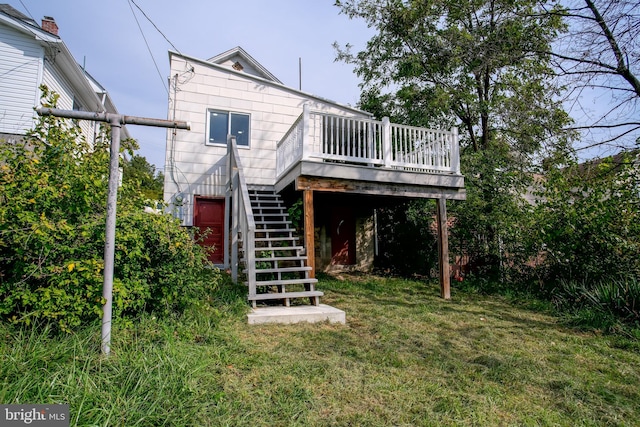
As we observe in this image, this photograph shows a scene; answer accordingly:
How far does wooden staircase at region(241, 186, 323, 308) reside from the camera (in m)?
5.15

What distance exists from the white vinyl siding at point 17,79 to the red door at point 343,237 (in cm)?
869

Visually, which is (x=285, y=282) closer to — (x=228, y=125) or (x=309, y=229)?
(x=309, y=229)

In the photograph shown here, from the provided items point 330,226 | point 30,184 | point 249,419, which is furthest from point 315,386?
point 330,226

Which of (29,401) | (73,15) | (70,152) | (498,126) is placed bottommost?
(29,401)

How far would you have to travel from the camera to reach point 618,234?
5.78 metres

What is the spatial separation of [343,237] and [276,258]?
16.6 ft

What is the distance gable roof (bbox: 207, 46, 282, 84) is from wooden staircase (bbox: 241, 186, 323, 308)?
5632mm

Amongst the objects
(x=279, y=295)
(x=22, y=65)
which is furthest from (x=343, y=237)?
(x=22, y=65)

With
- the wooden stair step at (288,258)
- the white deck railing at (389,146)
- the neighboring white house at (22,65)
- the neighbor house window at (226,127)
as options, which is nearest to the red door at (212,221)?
the neighbor house window at (226,127)

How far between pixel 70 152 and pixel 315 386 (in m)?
3.22

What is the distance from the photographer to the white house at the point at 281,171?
19.5 feet

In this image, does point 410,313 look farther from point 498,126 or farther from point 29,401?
point 498,126

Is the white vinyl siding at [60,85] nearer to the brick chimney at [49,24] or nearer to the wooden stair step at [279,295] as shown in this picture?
the brick chimney at [49,24]

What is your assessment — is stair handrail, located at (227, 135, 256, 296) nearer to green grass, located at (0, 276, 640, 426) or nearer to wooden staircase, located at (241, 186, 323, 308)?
wooden staircase, located at (241, 186, 323, 308)
